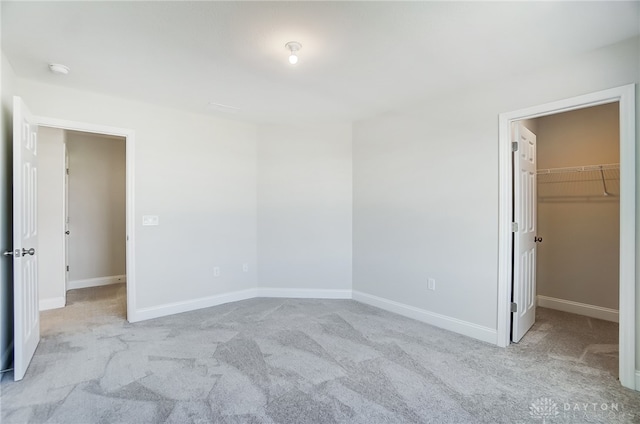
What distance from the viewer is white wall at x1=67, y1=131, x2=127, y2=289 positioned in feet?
16.4

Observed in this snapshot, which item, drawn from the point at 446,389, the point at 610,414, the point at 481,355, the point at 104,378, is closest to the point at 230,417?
the point at 104,378

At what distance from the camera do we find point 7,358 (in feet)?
8.14

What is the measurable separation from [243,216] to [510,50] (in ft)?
11.8

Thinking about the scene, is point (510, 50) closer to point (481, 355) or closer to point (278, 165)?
point (481, 355)

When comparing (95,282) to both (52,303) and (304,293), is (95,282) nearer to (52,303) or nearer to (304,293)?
(52,303)

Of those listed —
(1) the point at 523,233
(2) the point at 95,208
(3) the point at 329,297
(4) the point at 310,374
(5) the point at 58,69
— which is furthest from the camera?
(2) the point at 95,208

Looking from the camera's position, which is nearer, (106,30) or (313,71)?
(106,30)

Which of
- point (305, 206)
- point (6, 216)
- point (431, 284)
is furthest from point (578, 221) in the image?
point (6, 216)

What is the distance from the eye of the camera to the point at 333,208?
14.7 ft

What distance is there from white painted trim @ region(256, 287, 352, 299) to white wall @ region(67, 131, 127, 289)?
2.83 meters

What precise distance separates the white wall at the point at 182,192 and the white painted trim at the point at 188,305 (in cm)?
2

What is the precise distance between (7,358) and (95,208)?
10.6 feet

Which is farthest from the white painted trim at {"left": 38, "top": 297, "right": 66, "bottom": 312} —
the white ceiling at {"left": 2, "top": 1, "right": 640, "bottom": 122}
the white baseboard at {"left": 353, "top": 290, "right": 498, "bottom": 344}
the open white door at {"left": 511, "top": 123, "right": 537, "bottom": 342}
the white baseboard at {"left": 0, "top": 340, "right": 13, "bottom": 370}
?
the open white door at {"left": 511, "top": 123, "right": 537, "bottom": 342}

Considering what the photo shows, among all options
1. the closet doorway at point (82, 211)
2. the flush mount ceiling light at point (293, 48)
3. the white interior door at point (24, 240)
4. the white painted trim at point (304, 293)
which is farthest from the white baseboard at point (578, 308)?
the closet doorway at point (82, 211)
